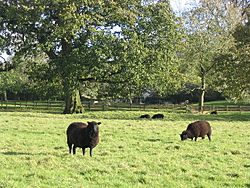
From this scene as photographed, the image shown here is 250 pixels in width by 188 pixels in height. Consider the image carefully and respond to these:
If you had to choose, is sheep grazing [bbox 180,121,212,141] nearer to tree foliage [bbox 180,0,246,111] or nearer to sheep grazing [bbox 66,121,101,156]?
sheep grazing [bbox 66,121,101,156]

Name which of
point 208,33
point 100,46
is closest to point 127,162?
point 100,46

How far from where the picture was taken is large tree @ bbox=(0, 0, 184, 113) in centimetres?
3064

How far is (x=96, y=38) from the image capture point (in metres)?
30.9

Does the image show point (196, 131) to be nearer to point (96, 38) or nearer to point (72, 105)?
Answer: point (96, 38)

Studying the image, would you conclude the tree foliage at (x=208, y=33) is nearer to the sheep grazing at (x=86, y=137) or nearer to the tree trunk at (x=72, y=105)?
the tree trunk at (x=72, y=105)

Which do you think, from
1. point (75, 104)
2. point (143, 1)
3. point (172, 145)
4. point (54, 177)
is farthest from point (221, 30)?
point (54, 177)

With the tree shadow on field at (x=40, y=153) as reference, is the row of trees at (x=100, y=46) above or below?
above

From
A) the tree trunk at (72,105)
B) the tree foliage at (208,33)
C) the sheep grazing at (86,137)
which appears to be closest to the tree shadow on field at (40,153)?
the sheep grazing at (86,137)

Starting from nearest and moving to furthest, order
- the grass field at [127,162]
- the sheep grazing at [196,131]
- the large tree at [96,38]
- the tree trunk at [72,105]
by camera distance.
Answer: the grass field at [127,162] → the sheep grazing at [196,131] → the large tree at [96,38] → the tree trunk at [72,105]

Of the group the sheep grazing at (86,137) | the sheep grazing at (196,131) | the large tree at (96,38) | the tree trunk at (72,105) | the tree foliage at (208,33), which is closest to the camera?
the sheep grazing at (86,137)

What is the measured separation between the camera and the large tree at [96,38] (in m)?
30.6

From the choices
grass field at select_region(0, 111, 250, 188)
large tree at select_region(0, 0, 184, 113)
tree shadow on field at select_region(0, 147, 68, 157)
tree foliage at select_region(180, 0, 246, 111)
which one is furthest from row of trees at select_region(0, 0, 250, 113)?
tree shadow on field at select_region(0, 147, 68, 157)

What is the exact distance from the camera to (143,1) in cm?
3478

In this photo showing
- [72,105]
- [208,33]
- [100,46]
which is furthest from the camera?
[208,33]
